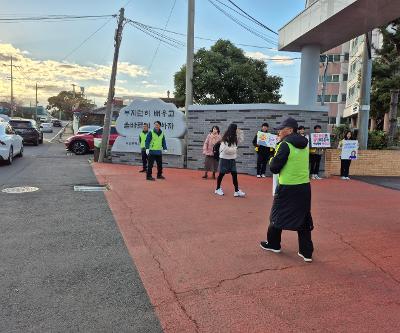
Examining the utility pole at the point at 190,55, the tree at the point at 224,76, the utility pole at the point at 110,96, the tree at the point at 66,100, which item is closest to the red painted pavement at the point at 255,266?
the utility pole at the point at 190,55

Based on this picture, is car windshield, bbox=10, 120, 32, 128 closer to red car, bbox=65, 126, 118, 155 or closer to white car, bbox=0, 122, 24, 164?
red car, bbox=65, 126, 118, 155

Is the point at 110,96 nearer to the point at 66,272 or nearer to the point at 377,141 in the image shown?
the point at 377,141

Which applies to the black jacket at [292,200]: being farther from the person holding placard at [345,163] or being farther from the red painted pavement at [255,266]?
the person holding placard at [345,163]

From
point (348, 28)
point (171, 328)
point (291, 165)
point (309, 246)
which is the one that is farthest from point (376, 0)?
point (171, 328)

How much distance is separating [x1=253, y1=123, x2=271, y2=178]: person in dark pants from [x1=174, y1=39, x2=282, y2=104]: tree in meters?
14.4

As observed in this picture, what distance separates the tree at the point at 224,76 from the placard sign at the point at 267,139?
48.5 feet

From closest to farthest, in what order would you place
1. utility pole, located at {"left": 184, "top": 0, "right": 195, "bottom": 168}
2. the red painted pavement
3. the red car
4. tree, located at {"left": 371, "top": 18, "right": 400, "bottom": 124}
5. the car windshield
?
the red painted pavement, utility pole, located at {"left": 184, "top": 0, "right": 195, "bottom": 168}, tree, located at {"left": 371, "top": 18, "right": 400, "bottom": 124}, the red car, the car windshield

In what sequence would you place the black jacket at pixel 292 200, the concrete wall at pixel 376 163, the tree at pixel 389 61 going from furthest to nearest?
the tree at pixel 389 61 → the concrete wall at pixel 376 163 → the black jacket at pixel 292 200

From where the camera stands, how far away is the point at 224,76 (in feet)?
87.1

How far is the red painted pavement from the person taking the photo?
11.7ft

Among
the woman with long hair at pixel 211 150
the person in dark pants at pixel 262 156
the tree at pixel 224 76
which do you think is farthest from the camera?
the tree at pixel 224 76

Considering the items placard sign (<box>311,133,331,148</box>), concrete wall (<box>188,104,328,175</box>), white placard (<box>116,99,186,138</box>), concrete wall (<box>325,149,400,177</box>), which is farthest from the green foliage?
white placard (<box>116,99,186,138</box>)

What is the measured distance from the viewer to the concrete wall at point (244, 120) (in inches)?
509

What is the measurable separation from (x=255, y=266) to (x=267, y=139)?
766cm
